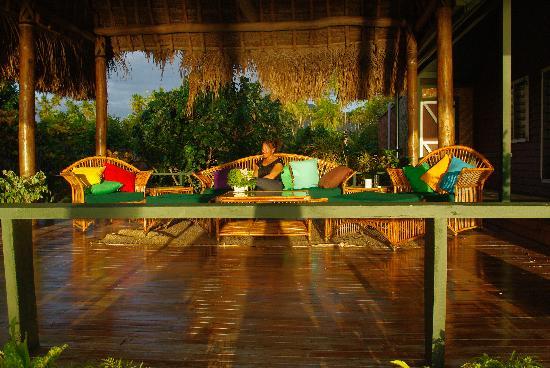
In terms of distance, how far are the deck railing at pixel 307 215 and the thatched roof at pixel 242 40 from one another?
203 inches

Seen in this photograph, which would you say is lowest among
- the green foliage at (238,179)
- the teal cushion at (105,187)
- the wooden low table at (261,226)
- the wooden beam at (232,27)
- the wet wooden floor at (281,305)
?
the wet wooden floor at (281,305)

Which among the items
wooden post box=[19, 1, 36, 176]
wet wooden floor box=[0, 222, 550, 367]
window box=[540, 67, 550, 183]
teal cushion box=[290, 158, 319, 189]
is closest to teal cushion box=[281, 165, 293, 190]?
teal cushion box=[290, 158, 319, 189]

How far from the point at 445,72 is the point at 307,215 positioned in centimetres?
456

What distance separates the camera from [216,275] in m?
3.74

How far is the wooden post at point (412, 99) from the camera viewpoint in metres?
7.06

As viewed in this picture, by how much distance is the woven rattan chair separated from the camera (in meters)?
5.68

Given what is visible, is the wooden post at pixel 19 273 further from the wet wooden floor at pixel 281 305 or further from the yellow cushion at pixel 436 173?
the yellow cushion at pixel 436 173

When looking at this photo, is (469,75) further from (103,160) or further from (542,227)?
(103,160)

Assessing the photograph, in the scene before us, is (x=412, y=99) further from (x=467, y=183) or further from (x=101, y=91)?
(x=101, y=91)

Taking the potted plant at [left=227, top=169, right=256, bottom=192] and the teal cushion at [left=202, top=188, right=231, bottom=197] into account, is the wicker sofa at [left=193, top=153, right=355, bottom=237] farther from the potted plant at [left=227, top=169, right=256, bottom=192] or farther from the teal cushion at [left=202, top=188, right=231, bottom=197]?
the potted plant at [left=227, top=169, right=256, bottom=192]

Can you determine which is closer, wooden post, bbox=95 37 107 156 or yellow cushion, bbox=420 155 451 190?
yellow cushion, bbox=420 155 451 190

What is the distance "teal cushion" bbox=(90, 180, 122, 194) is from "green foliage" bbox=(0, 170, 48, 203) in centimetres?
62

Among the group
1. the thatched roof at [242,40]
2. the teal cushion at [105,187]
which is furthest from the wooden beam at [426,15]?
the teal cushion at [105,187]

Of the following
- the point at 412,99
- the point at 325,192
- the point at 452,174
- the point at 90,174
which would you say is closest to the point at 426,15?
the point at 412,99
